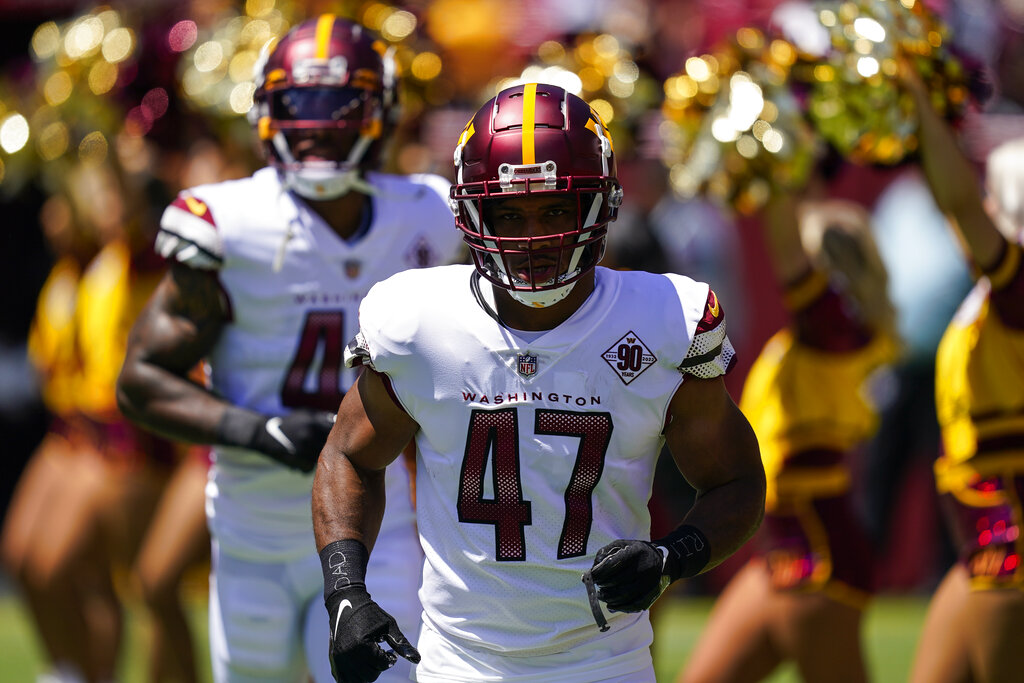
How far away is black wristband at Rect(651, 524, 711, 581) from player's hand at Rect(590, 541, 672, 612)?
5 cm

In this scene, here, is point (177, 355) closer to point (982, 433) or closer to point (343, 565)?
point (343, 565)

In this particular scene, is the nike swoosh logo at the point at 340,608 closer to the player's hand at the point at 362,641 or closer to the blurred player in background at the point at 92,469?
the player's hand at the point at 362,641

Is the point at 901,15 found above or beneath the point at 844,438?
above

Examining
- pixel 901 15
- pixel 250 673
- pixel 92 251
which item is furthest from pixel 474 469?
pixel 92 251

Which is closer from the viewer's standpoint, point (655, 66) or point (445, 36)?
point (655, 66)

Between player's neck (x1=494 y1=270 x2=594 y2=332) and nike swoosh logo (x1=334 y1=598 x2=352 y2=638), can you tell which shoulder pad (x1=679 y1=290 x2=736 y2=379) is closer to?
player's neck (x1=494 y1=270 x2=594 y2=332)

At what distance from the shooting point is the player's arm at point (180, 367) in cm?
412

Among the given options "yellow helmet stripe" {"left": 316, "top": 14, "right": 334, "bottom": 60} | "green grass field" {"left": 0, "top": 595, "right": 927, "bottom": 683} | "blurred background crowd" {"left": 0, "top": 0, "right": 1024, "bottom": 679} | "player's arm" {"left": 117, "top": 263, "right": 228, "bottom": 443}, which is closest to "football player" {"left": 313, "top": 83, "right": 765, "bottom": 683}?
"player's arm" {"left": 117, "top": 263, "right": 228, "bottom": 443}

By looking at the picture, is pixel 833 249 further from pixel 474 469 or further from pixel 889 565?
pixel 889 565

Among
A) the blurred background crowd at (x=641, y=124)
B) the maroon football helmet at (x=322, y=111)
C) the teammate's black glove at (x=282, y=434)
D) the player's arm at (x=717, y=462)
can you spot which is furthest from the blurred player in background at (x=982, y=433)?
the teammate's black glove at (x=282, y=434)

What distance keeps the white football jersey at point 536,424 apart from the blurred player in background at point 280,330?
2.88 ft

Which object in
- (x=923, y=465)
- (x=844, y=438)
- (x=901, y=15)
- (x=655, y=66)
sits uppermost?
(x=901, y=15)

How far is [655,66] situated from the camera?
273 inches

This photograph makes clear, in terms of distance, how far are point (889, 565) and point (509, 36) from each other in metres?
3.90
